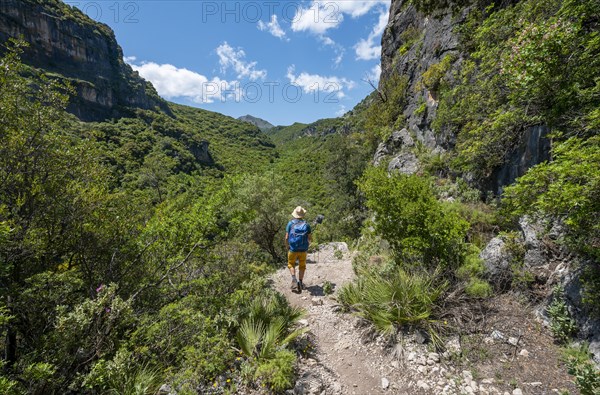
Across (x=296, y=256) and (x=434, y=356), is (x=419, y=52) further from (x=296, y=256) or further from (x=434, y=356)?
(x=434, y=356)

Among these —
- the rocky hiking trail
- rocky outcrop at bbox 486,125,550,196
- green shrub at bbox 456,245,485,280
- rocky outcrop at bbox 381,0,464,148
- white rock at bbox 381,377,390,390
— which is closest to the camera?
the rocky hiking trail

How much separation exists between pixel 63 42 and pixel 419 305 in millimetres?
102186

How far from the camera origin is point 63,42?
7000 centimetres

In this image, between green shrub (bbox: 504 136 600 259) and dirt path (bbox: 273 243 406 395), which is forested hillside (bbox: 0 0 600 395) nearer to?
green shrub (bbox: 504 136 600 259)

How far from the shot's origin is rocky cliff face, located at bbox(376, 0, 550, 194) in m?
6.59

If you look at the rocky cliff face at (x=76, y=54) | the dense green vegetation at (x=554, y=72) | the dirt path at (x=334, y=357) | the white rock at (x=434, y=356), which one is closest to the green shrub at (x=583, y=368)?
the white rock at (x=434, y=356)

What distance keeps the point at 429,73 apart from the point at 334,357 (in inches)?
638

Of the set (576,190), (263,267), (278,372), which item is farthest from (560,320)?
(263,267)

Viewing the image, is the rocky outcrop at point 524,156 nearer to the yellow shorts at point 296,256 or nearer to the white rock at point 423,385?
the white rock at point 423,385

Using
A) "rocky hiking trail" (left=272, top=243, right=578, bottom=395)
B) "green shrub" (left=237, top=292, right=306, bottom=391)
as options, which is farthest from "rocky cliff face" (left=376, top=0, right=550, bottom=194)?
"green shrub" (left=237, top=292, right=306, bottom=391)

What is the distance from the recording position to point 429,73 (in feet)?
49.9

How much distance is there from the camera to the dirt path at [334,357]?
3855 millimetres

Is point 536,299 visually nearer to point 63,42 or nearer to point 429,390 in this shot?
point 429,390

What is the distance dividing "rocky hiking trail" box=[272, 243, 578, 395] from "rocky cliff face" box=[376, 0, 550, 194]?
3624 millimetres
